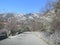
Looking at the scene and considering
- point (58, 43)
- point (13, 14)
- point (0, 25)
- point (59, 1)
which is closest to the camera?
point (58, 43)

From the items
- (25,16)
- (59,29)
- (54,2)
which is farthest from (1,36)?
(25,16)

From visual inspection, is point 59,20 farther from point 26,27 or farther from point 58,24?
point 26,27

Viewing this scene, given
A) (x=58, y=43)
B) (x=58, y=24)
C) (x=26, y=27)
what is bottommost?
(x=26, y=27)

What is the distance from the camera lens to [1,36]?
37.2 m

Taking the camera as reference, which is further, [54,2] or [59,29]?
[54,2]

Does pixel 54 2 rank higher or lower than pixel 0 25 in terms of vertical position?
higher

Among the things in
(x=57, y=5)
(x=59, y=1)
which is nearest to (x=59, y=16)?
(x=57, y=5)

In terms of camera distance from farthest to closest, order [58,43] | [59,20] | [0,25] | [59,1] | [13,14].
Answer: [13,14] → [0,25] → [59,1] → [59,20] → [58,43]

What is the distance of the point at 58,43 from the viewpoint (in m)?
18.8

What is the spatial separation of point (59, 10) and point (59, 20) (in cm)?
290

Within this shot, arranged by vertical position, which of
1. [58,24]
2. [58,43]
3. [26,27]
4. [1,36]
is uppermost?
[58,24]

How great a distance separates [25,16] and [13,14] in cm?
9921

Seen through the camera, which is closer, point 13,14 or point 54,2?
point 54,2

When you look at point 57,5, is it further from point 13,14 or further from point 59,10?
point 13,14
